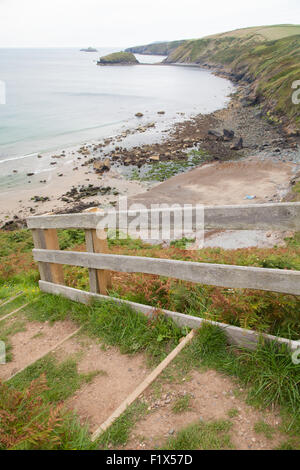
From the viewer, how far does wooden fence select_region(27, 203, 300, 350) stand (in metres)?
2.65

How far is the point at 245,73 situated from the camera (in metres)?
83.6

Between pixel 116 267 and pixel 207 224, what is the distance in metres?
1.45

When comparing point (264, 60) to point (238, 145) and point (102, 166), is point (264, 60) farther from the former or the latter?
point (102, 166)

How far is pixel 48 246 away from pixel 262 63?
3351 inches

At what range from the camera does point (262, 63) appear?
7500 cm

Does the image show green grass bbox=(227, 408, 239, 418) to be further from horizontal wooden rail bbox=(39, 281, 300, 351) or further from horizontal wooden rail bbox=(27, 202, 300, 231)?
horizontal wooden rail bbox=(27, 202, 300, 231)

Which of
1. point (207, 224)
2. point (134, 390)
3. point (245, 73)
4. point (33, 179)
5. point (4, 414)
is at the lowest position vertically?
point (33, 179)

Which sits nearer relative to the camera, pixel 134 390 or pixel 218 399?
pixel 218 399

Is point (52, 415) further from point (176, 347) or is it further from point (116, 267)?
point (116, 267)

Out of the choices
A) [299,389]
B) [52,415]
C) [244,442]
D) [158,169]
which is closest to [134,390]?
[52,415]

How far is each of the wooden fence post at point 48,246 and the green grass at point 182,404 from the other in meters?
3.08

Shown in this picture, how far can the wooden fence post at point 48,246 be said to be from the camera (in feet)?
16.2

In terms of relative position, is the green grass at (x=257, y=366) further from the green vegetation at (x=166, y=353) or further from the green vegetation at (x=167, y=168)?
the green vegetation at (x=167, y=168)

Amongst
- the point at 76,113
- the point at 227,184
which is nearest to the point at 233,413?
the point at 227,184
